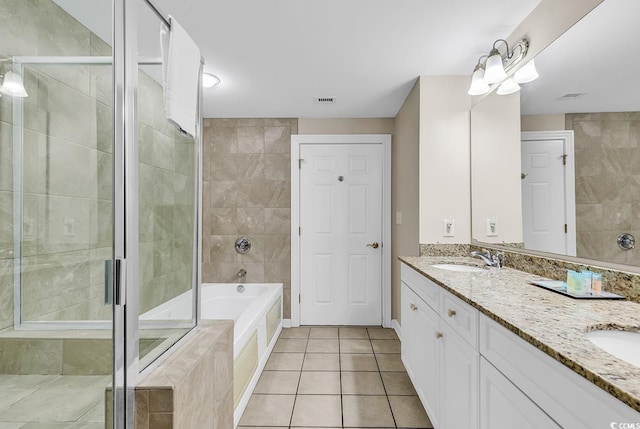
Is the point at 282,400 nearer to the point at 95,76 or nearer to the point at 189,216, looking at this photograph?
the point at 189,216

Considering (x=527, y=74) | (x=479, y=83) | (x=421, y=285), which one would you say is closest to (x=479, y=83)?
(x=479, y=83)

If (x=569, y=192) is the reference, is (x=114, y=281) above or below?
below

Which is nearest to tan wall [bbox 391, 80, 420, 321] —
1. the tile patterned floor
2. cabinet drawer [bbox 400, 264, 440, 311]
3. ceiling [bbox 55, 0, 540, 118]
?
ceiling [bbox 55, 0, 540, 118]

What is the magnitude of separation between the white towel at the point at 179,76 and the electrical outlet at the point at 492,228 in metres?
2.00

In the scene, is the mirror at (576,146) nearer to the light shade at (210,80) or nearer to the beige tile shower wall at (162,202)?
the beige tile shower wall at (162,202)

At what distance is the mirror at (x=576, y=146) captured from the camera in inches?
50.0

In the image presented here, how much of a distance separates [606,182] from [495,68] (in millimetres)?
928

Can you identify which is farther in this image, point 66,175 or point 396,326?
point 396,326

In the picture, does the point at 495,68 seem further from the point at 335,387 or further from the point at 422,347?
the point at 335,387

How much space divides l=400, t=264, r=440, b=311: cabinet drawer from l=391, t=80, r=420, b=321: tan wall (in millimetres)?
380

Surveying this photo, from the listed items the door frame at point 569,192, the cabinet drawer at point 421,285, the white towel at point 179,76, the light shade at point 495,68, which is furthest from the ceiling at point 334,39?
the cabinet drawer at point 421,285

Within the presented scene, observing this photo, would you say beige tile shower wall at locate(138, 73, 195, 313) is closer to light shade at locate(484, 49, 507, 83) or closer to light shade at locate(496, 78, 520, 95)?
light shade at locate(484, 49, 507, 83)

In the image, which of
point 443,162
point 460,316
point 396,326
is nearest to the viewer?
point 460,316

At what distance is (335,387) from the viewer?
89.7 inches
